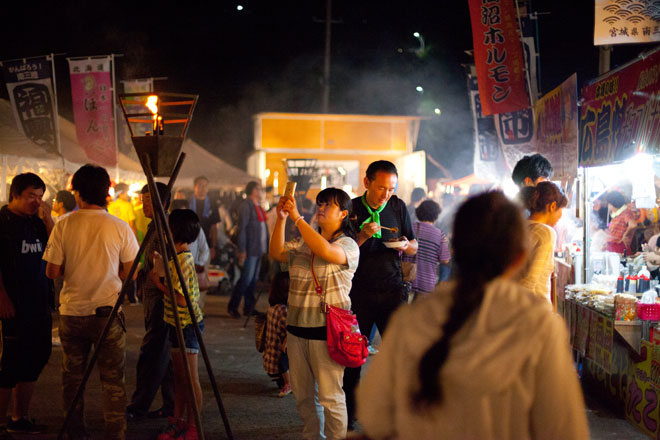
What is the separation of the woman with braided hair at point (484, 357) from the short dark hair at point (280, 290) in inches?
156

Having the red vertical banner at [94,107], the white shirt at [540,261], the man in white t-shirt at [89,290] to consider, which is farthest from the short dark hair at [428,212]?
the red vertical banner at [94,107]

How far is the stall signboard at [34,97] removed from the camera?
13875mm

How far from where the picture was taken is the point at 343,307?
4.35m

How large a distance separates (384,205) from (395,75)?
109 ft

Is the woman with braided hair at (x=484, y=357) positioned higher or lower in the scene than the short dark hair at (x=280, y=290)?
higher

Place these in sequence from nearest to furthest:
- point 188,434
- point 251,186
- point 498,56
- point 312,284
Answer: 1. point 312,284
2. point 188,434
3. point 498,56
4. point 251,186

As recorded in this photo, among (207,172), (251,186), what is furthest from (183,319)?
(207,172)

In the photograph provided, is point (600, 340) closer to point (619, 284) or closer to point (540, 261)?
point (619, 284)

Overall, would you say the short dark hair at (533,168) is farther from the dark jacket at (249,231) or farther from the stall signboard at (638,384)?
the dark jacket at (249,231)

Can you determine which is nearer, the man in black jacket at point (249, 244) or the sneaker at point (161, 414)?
the sneaker at point (161, 414)

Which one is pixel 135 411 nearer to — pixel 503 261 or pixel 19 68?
pixel 503 261

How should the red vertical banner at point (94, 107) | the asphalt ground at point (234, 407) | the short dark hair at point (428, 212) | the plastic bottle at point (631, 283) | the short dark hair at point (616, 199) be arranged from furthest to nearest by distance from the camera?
the red vertical banner at point (94, 107), the short dark hair at point (616, 199), the short dark hair at point (428, 212), the plastic bottle at point (631, 283), the asphalt ground at point (234, 407)

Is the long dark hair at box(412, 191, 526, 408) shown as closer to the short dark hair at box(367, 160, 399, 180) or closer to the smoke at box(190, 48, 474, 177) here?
the short dark hair at box(367, 160, 399, 180)

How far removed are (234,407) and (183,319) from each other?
1.67 meters
